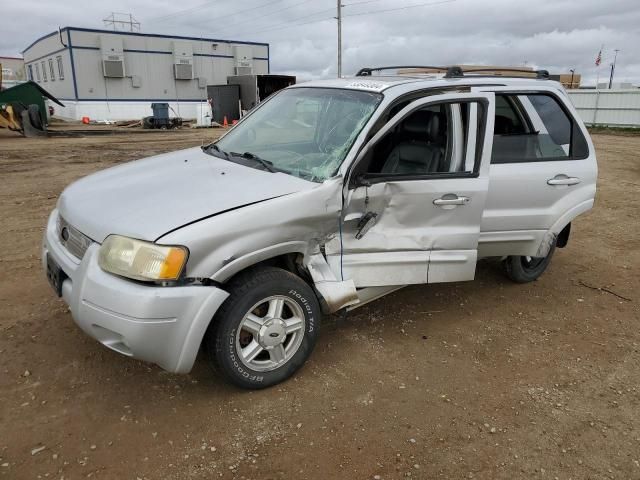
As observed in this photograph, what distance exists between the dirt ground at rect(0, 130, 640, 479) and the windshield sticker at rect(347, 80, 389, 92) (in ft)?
5.76

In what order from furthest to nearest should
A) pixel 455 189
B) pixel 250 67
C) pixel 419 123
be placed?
pixel 250 67, pixel 419 123, pixel 455 189

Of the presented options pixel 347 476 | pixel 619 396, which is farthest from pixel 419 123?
pixel 347 476

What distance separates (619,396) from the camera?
10.3 ft

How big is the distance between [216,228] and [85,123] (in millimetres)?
30622

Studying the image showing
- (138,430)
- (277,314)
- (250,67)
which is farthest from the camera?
(250,67)

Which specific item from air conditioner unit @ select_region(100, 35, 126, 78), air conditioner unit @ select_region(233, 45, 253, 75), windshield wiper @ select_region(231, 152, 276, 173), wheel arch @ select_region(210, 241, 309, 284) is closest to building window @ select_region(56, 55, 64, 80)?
air conditioner unit @ select_region(100, 35, 126, 78)

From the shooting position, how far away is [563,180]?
4066 millimetres

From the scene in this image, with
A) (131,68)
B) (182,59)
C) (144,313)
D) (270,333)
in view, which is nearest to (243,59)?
(182,59)

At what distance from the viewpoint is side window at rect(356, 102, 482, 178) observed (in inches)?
140

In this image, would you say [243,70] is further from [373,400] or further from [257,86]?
[373,400]

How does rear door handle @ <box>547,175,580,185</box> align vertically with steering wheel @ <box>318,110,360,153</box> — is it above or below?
below

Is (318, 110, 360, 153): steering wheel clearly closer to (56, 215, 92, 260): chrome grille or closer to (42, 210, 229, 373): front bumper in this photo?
(42, 210, 229, 373): front bumper

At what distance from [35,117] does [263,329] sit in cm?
1953

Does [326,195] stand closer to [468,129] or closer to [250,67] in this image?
[468,129]
